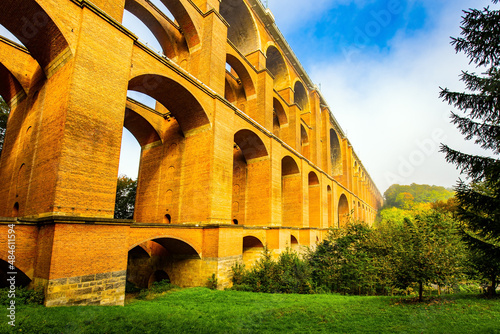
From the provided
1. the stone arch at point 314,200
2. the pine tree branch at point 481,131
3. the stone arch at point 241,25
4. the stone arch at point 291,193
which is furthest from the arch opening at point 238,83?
the pine tree branch at point 481,131

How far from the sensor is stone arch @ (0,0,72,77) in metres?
Answer: 7.38

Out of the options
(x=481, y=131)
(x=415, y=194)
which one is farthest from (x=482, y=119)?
(x=415, y=194)

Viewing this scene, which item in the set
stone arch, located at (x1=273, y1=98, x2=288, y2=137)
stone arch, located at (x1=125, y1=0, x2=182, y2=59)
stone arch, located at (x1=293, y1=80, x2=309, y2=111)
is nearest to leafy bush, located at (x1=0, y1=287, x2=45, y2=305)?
stone arch, located at (x1=125, y1=0, x2=182, y2=59)

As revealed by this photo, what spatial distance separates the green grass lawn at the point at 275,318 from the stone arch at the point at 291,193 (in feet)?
41.5

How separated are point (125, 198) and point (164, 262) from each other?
47.8 ft

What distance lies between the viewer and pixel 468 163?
6.66 meters

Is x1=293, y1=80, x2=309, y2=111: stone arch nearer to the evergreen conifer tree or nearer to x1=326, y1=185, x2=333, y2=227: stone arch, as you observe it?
x1=326, y1=185, x2=333, y2=227: stone arch

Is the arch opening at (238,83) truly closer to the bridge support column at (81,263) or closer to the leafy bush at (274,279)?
the leafy bush at (274,279)

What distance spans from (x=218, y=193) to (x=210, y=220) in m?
1.30

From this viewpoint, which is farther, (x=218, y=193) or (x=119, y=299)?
(x=218, y=193)

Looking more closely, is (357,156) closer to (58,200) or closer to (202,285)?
(202,285)

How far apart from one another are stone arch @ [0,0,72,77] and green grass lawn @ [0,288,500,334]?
689cm

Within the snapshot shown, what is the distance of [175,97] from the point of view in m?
12.1

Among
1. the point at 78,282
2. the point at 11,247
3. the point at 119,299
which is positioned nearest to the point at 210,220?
the point at 119,299
